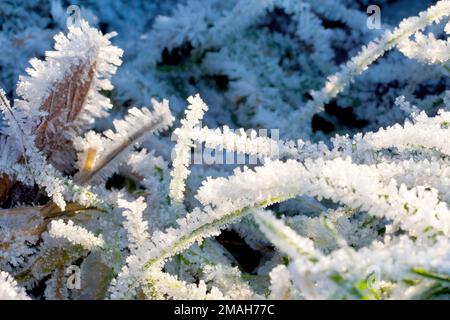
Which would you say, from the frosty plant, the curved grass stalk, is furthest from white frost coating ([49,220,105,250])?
the curved grass stalk

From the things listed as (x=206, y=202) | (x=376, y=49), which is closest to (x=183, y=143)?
(x=206, y=202)

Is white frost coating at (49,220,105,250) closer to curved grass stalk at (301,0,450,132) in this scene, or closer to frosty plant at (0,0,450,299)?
frosty plant at (0,0,450,299)

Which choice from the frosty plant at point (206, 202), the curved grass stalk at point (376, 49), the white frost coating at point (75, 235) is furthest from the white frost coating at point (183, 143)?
the curved grass stalk at point (376, 49)

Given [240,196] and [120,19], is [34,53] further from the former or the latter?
[240,196]

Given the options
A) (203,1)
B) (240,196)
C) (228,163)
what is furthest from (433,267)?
(203,1)

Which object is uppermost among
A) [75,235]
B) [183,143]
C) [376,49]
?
[376,49]

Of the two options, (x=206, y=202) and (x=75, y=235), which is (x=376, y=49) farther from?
(x=75, y=235)

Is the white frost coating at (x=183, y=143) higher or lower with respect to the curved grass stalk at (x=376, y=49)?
lower

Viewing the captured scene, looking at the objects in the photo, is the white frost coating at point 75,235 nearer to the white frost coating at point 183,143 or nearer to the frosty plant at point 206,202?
the frosty plant at point 206,202

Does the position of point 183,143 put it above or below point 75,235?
above
